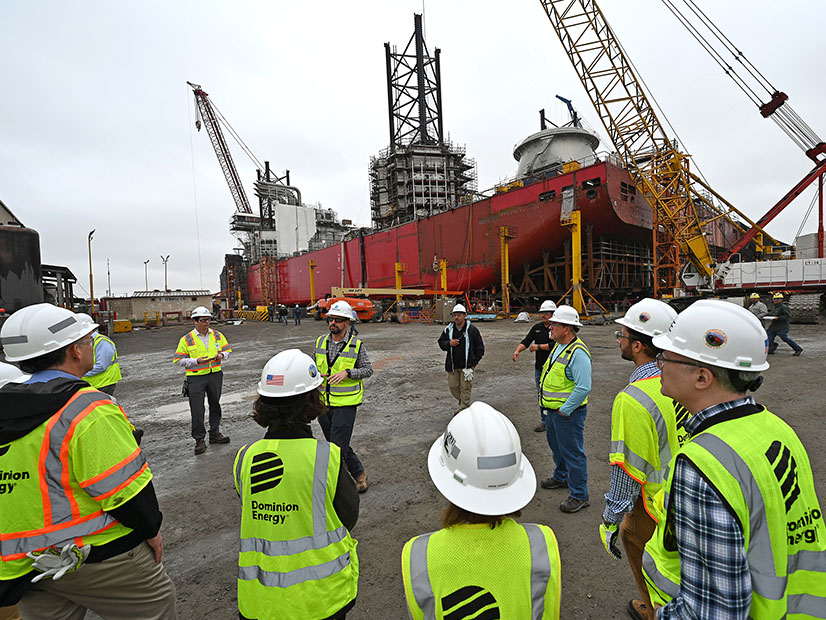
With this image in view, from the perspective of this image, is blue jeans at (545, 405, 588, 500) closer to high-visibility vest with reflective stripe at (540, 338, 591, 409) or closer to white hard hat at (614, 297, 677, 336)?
high-visibility vest with reflective stripe at (540, 338, 591, 409)

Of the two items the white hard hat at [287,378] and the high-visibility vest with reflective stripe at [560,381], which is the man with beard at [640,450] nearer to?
the high-visibility vest with reflective stripe at [560,381]

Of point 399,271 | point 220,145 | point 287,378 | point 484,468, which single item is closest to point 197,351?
point 287,378

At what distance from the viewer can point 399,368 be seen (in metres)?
9.84

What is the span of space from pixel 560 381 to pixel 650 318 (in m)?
1.20

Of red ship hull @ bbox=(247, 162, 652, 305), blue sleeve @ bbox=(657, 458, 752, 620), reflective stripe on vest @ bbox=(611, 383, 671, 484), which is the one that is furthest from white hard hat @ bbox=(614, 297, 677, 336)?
red ship hull @ bbox=(247, 162, 652, 305)

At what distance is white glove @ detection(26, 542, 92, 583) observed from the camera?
1.46m

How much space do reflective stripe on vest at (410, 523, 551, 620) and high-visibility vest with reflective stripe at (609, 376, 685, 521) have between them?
97 centimetres

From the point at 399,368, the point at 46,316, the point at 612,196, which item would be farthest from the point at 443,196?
the point at 46,316

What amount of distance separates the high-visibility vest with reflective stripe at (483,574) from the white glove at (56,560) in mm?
1340

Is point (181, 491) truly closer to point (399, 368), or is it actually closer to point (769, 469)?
point (769, 469)

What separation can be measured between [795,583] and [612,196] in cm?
2075

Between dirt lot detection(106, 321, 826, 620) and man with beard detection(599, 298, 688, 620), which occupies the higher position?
man with beard detection(599, 298, 688, 620)

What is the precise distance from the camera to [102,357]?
14.3 feet

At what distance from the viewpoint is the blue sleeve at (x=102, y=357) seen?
169 inches
